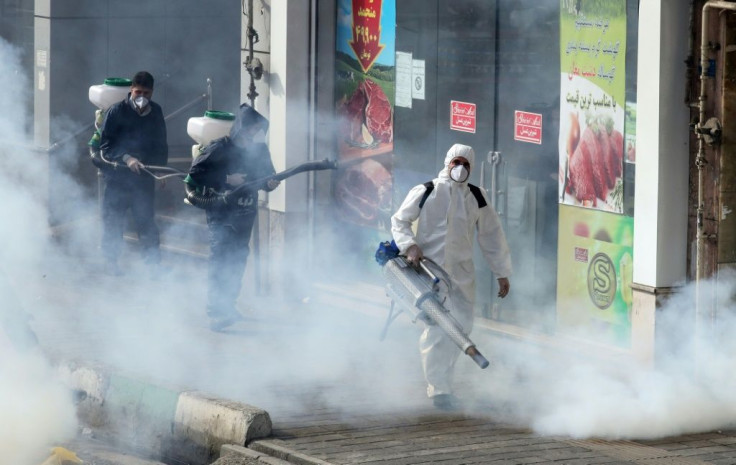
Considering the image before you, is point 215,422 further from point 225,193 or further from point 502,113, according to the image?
point 502,113

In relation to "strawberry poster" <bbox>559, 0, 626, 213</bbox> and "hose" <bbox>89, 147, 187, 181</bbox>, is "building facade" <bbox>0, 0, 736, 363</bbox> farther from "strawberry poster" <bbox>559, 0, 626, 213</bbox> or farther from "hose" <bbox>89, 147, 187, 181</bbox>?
"hose" <bbox>89, 147, 187, 181</bbox>

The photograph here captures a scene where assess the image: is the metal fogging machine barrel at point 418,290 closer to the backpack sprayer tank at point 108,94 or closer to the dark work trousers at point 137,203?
the dark work trousers at point 137,203

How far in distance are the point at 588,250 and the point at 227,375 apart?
246cm

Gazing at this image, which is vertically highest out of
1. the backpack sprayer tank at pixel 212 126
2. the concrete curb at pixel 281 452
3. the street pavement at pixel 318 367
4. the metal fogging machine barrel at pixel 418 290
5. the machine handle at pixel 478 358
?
the backpack sprayer tank at pixel 212 126

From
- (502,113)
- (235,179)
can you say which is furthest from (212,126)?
(502,113)

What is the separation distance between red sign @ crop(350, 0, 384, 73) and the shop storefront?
0.01 m

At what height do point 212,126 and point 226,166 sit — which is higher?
point 212,126

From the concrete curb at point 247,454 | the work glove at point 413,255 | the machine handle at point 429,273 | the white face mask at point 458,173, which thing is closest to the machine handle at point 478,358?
the machine handle at point 429,273

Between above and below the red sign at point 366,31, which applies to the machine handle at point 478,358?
below

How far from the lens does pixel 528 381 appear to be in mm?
9219

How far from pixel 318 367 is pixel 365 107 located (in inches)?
108

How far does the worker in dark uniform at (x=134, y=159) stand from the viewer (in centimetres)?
1262

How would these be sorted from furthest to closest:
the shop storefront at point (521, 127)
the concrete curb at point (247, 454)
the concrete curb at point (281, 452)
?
the shop storefront at point (521, 127) → the concrete curb at point (247, 454) → the concrete curb at point (281, 452)

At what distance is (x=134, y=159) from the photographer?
12.5 meters
